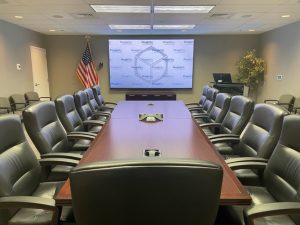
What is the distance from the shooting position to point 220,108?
11.2ft

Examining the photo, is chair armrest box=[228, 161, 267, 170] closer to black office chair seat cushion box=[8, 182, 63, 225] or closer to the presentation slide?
black office chair seat cushion box=[8, 182, 63, 225]

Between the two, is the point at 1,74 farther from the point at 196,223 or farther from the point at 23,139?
the point at 196,223

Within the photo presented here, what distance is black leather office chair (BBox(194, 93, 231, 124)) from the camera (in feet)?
10.6

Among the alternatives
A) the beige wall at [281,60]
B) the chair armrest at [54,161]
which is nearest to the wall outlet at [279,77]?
the beige wall at [281,60]

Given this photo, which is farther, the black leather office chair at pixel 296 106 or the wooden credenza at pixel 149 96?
the wooden credenza at pixel 149 96

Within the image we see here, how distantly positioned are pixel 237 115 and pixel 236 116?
2 cm

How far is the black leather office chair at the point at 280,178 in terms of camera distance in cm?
141

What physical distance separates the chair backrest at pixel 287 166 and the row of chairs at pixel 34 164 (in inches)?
54.5

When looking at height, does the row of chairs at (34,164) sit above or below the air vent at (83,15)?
below

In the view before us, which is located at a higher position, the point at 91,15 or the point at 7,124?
the point at 91,15

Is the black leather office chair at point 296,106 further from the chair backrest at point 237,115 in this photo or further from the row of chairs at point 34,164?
the row of chairs at point 34,164

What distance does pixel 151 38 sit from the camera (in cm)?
745

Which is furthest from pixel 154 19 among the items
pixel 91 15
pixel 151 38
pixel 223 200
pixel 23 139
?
pixel 223 200

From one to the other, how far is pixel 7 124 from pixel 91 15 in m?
3.65
